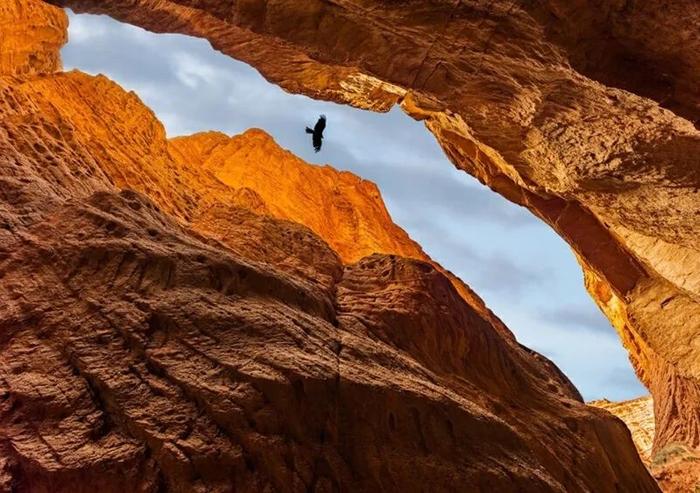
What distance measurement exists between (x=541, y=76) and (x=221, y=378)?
22.2 ft

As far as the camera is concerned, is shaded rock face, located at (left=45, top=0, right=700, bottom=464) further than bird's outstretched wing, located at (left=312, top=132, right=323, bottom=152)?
No

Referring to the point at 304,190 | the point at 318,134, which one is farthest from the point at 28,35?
the point at 304,190

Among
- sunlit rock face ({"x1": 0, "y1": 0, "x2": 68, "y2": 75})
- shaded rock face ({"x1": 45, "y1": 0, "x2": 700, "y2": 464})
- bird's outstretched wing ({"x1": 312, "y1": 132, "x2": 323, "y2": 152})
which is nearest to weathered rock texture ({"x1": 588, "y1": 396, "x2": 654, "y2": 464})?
shaded rock face ({"x1": 45, "y1": 0, "x2": 700, "y2": 464})

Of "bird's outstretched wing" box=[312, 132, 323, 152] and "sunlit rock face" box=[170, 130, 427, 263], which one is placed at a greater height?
"sunlit rock face" box=[170, 130, 427, 263]

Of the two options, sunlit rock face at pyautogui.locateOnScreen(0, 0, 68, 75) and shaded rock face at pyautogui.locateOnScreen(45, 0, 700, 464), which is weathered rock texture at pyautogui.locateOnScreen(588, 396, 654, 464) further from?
sunlit rock face at pyautogui.locateOnScreen(0, 0, 68, 75)

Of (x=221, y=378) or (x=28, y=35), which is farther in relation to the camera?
(x=28, y=35)

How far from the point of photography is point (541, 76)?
9.95 meters

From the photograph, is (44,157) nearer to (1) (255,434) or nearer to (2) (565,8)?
(1) (255,434)

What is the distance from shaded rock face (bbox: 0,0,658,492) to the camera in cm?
601

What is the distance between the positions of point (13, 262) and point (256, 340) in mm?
3205

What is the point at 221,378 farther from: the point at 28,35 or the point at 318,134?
the point at 28,35

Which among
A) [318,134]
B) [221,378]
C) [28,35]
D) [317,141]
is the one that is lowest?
[221,378]

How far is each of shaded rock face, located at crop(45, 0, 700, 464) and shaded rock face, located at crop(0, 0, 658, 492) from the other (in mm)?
3514

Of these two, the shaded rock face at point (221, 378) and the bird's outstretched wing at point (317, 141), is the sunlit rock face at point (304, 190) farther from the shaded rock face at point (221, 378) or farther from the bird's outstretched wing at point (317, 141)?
the shaded rock face at point (221, 378)
